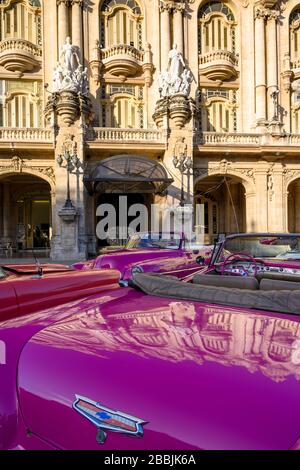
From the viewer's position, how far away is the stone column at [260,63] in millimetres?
19125

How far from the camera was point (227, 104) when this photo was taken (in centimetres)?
2017

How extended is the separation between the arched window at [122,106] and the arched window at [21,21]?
16.2 feet

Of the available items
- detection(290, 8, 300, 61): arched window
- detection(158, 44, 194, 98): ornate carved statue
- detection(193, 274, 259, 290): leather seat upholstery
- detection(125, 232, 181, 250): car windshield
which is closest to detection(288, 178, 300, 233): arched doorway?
detection(290, 8, 300, 61): arched window

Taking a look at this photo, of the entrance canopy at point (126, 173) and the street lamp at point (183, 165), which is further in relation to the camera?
the street lamp at point (183, 165)

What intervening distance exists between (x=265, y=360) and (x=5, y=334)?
1.28 metres

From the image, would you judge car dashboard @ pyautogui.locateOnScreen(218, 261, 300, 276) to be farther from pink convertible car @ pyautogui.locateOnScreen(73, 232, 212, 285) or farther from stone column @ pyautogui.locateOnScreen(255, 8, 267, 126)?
stone column @ pyautogui.locateOnScreen(255, 8, 267, 126)

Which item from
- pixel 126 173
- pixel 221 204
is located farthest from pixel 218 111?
pixel 126 173

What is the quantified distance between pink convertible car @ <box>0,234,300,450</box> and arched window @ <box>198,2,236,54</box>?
845 inches

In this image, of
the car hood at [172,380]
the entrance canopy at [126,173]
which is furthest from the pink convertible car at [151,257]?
the entrance canopy at [126,173]

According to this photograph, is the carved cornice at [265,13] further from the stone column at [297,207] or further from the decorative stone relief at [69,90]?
the decorative stone relief at [69,90]

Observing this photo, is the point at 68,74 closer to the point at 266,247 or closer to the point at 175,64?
the point at 175,64

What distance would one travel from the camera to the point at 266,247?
4.61 metres

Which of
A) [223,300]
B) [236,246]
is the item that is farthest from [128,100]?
[223,300]
